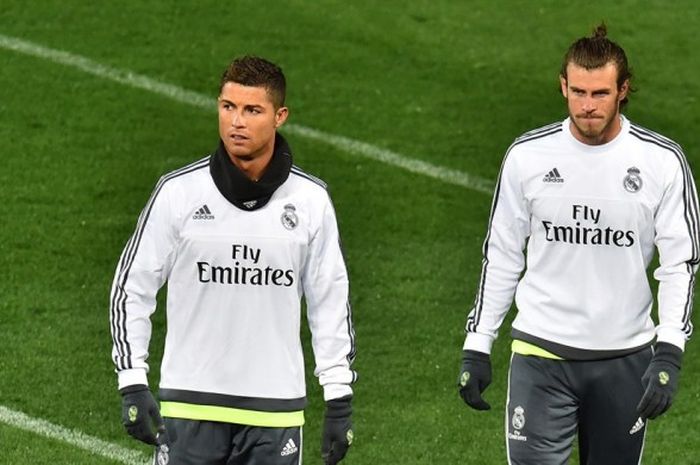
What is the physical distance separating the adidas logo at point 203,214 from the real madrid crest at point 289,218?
0.28 metres

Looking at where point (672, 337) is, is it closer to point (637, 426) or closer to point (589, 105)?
point (637, 426)

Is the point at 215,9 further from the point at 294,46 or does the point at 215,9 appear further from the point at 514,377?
the point at 514,377

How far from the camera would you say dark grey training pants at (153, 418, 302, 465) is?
6.94 meters

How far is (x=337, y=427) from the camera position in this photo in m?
7.00

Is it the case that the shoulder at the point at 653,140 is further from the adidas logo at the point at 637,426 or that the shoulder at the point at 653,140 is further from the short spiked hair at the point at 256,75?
the short spiked hair at the point at 256,75

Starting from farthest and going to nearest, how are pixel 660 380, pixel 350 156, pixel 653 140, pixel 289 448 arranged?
pixel 350 156
pixel 653 140
pixel 660 380
pixel 289 448

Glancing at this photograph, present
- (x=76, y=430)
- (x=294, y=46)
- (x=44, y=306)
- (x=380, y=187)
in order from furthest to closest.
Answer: (x=294, y=46)
(x=380, y=187)
(x=44, y=306)
(x=76, y=430)

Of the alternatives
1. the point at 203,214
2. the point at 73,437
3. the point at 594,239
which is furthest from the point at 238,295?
the point at 73,437

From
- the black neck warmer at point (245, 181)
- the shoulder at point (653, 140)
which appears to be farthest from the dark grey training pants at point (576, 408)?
the black neck warmer at point (245, 181)

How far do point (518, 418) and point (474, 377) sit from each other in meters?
0.26

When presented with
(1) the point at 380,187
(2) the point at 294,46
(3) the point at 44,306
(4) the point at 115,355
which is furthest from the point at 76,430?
(2) the point at 294,46

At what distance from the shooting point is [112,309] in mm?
6922

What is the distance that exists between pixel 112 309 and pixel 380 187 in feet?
22.1

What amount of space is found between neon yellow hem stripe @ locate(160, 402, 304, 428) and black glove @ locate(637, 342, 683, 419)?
1502mm
